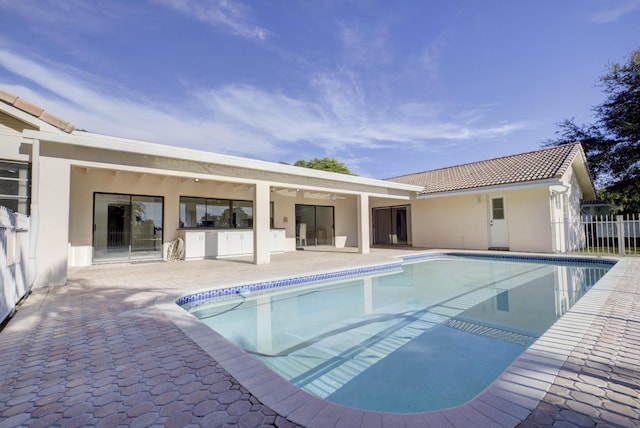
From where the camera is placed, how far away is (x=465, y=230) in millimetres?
14133

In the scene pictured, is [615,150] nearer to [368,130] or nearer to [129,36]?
[368,130]

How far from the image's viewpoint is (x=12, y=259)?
15.1ft

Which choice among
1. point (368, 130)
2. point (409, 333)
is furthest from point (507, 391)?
point (368, 130)

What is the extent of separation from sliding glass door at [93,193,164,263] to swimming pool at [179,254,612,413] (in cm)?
607

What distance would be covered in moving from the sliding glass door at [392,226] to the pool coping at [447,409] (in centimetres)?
1389

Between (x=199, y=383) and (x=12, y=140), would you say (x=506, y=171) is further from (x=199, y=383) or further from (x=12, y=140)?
(x=12, y=140)

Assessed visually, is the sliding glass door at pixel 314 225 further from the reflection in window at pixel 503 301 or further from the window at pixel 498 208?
the reflection in window at pixel 503 301

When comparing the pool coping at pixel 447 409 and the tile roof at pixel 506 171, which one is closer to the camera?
the pool coping at pixel 447 409

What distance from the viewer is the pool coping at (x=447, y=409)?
1.84 m

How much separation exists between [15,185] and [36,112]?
2.20 metres

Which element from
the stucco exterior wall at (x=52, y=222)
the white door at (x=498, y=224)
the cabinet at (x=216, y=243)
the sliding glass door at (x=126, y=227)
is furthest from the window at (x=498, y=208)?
the stucco exterior wall at (x=52, y=222)

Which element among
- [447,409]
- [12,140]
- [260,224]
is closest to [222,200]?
[260,224]

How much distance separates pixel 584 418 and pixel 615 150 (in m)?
25.5

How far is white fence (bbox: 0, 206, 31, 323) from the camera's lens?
3996 mm
